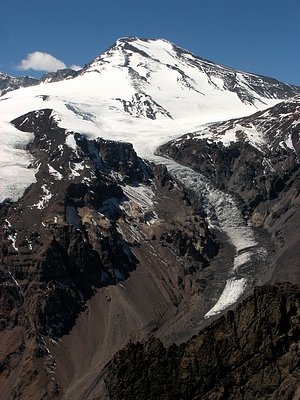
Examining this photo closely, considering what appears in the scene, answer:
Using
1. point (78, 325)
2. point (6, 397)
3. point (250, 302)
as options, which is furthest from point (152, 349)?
point (78, 325)

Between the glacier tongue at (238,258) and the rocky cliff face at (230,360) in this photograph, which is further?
the glacier tongue at (238,258)

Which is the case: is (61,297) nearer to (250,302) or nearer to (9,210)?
(9,210)

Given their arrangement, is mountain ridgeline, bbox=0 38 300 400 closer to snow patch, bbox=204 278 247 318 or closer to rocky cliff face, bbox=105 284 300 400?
rocky cliff face, bbox=105 284 300 400

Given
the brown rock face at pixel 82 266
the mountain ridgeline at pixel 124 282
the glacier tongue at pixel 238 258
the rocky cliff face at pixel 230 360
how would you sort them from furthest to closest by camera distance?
the glacier tongue at pixel 238 258 < the brown rock face at pixel 82 266 < the mountain ridgeline at pixel 124 282 < the rocky cliff face at pixel 230 360

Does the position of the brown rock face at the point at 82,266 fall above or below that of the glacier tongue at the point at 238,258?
above

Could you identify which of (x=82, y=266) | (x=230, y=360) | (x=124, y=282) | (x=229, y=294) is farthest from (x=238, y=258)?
Result: (x=230, y=360)

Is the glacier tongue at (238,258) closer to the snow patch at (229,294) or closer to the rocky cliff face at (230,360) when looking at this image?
the snow patch at (229,294)

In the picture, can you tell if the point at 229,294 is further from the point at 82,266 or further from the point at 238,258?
the point at 82,266

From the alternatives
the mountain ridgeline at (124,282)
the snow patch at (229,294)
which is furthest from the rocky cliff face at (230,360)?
the snow patch at (229,294)

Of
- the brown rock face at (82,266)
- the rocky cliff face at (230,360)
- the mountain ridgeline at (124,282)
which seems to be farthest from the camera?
the brown rock face at (82,266)

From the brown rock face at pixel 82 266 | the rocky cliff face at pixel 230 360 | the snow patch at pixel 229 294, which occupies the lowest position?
the snow patch at pixel 229 294
